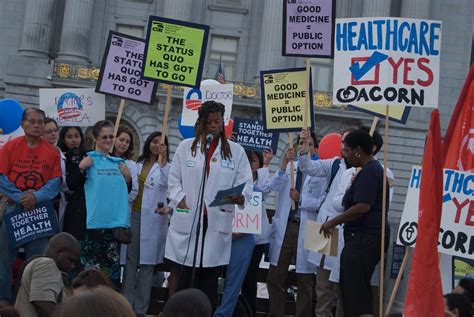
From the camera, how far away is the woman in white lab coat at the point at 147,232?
929 cm

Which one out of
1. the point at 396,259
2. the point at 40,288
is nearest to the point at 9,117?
the point at 396,259

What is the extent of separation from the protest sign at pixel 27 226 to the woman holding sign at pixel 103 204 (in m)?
0.37

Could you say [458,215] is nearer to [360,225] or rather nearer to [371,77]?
[360,225]

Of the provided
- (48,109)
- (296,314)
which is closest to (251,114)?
(48,109)

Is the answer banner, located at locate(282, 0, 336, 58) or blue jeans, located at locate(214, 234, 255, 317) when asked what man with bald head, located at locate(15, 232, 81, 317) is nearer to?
blue jeans, located at locate(214, 234, 255, 317)

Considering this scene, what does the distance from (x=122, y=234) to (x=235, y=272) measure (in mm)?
1064

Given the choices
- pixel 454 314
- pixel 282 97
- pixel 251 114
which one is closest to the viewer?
pixel 454 314

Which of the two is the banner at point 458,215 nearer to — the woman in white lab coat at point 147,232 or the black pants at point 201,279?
the black pants at point 201,279

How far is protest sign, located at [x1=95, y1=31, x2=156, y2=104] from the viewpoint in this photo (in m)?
10.6

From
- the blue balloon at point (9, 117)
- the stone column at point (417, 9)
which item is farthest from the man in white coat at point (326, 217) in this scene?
the stone column at point (417, 9)

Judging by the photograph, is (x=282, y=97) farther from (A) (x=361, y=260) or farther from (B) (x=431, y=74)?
(A) (x=361, y=260)

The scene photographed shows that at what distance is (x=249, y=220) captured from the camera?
9297 millimetres

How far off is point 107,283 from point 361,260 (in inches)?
100.0

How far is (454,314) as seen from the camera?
626cm
